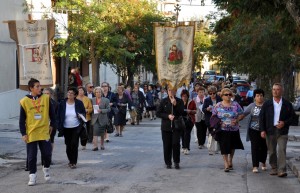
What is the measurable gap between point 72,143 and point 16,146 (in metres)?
5.02

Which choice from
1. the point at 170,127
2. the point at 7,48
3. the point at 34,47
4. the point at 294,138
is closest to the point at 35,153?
the point at 170,127

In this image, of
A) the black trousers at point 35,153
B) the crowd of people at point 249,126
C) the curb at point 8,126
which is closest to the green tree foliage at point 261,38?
the crowd of people at point 249,126

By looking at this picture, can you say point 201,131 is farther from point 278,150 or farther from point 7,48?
point 7,48

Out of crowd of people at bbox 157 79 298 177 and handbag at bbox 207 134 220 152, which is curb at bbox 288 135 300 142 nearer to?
handbag at bbox 207 134 220 152

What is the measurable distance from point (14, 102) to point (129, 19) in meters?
13.5

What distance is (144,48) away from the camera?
145 feet

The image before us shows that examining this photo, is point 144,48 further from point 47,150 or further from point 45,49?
point 47,150

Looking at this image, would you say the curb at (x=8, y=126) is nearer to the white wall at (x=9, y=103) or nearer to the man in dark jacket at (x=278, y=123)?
the white wall at (x=9, y=103)

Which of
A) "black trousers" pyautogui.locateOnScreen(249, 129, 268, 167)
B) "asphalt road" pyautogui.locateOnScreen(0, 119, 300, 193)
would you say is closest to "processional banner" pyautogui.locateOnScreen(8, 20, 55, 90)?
"asphalt road" pyautogui.locateOnScreen(0, 119, 300, 193)

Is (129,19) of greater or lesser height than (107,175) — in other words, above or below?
above

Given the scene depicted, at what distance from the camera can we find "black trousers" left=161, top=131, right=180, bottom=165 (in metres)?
14.2

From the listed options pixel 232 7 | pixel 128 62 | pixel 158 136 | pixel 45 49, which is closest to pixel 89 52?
pixel 128 62

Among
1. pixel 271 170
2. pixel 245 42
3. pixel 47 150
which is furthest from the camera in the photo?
pixel 245 42

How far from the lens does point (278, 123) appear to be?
1315cm
